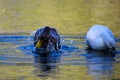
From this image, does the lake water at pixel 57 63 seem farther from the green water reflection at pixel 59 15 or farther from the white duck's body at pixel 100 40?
the green water reflection at pixel 59 15

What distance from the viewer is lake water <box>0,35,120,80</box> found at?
15310 mm

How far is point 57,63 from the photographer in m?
17.0

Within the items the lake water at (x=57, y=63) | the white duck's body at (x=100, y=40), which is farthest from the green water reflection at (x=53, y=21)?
the white duck's body at (x=100, y=40)

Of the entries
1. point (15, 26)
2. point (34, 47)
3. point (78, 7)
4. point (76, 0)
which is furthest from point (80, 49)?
point (76, 0)

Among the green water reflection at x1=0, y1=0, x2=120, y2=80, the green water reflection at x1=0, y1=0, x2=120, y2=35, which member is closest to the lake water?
the green water reflection at x1=0, y1=0, x2=120, y2=80

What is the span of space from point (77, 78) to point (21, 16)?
1609 centimetres

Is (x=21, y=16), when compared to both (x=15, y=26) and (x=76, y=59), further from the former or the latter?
(x=76, y=59)

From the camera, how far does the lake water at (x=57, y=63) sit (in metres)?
15.3

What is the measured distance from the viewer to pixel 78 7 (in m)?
36.6

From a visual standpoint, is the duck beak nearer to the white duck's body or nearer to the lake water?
the lake water

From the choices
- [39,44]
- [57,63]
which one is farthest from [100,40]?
[57,63]

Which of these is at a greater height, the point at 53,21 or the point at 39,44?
the point at 53,21

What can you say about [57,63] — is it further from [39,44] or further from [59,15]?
[59,15]

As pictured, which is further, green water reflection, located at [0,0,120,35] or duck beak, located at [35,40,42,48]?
green water reflection, located at [0,0,120,35]
